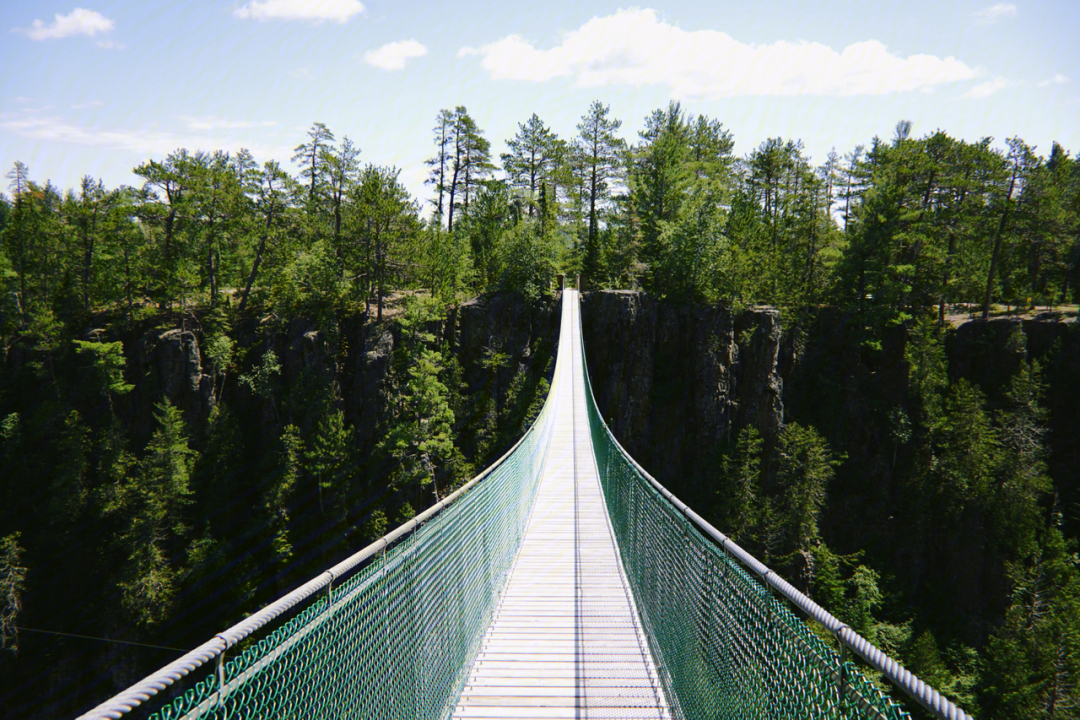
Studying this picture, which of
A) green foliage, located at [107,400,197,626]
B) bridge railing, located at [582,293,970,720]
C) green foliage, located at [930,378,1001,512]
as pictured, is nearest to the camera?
bridge railing, located at [582,293,970,720]

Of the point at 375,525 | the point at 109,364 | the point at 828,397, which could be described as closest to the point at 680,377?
the point at 828,397

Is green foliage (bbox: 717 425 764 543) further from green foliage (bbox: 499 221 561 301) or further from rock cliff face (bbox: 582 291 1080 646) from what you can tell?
green foliage (bbox: 499 221 561 301)

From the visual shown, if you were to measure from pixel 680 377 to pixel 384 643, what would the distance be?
21703mm

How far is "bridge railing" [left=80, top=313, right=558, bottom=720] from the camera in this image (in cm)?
Answer: 143

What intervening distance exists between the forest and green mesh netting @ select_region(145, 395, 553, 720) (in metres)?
16.6

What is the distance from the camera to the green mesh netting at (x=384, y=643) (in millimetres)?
1632

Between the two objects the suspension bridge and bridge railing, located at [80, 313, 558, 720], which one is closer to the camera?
bridge railing, located at [80, 313, 558, 720]


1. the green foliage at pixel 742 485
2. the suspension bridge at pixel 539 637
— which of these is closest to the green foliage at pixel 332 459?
the green foliage at pixel 742 485

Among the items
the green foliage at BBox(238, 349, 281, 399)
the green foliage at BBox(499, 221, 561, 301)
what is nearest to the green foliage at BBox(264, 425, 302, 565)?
the green foliage at BBox(238, 349, 281, 399)

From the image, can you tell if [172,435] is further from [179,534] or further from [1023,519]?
[1023,519]

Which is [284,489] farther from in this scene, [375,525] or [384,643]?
[384,643]

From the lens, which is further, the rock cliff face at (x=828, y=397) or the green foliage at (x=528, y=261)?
the green foliage at (x=528, y=261)

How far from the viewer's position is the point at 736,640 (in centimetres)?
226

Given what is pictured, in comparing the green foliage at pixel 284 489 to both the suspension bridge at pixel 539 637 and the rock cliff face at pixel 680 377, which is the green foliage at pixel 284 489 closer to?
the rock cliff face at pixel 680 377
